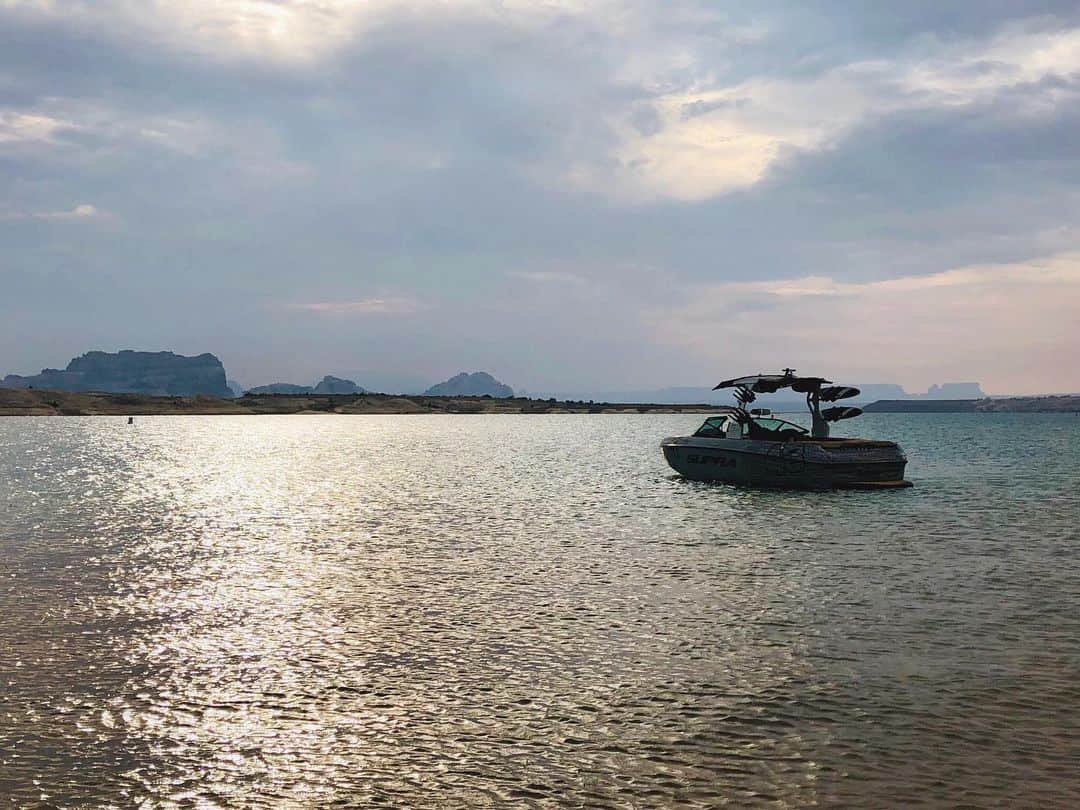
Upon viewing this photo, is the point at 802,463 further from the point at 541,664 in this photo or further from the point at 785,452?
the point at 541,664

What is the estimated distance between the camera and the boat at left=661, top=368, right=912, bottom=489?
4647 centimetres

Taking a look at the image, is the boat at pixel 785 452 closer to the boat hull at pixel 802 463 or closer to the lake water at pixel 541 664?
the boat hull at pixel 802 463

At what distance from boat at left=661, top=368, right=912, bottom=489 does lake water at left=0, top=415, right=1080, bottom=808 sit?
11.8 metres

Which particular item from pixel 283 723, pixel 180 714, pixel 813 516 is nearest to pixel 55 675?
pixel 180 714

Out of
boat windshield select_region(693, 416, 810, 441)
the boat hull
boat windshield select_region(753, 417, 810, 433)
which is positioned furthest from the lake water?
boat windshield select_region(753, 417, 810, 433)

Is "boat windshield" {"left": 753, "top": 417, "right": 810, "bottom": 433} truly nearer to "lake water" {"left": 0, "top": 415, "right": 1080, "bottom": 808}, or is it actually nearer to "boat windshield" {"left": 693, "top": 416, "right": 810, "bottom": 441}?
"boat windshield" {"left": 693, "top": 416, "right": 810, "bottom": 441}

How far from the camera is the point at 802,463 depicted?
4612cm

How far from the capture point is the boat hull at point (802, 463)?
1823 inches

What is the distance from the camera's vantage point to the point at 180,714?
39.2ft

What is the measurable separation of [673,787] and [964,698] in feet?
18.1

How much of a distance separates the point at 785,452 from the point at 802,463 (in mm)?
1033

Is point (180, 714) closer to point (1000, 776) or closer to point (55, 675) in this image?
point (55, 675)

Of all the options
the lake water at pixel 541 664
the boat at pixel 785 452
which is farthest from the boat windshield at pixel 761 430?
the lake water at pixel 541 664

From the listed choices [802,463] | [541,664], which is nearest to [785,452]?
[802,463]
